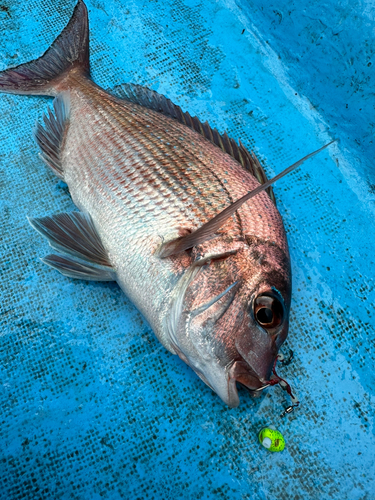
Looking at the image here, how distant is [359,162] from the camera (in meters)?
2.20

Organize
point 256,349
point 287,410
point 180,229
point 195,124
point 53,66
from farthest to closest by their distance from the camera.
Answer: point 53,66 < point 195,124 < point 287,410 < point 180,229 < point 256,349

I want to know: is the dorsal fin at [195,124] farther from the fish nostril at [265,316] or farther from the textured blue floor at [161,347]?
the fish nostril at [265,316]

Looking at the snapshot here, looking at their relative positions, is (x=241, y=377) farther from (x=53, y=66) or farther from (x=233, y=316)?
(x=53, y=66)

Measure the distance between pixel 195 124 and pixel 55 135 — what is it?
736mm

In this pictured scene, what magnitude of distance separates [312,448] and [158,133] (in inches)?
62.8

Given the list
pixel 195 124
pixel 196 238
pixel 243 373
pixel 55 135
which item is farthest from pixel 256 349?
pixel 55 135

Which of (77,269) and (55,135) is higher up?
(55,135)

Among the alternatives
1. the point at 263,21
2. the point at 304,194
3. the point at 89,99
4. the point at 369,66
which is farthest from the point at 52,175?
the point at 369,66

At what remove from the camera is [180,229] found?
1.38m

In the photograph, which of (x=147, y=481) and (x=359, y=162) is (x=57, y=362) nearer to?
(x=147, y=481)

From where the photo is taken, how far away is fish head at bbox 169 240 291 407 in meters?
1.23

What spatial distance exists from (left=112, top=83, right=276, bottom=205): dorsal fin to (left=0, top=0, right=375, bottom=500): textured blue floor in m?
0.39

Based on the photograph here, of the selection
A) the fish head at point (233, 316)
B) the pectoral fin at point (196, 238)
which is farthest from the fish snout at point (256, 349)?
the pectoral fin at point (196, 238)

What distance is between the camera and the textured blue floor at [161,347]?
5.02 feet
